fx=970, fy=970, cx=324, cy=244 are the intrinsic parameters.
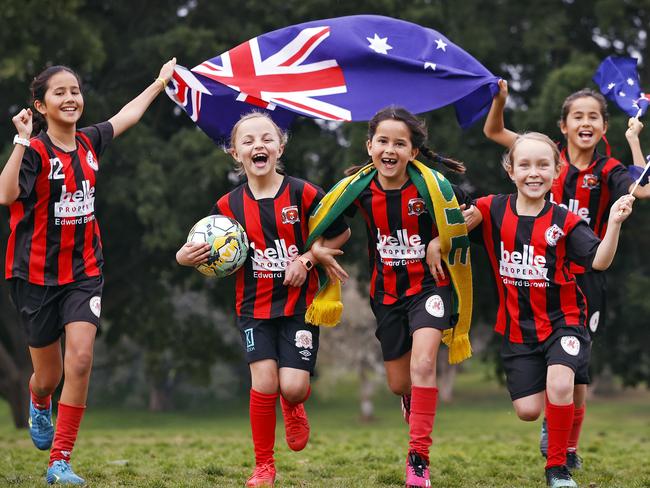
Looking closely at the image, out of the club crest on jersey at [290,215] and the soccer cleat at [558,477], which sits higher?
the club crest on jersey at [290,215]

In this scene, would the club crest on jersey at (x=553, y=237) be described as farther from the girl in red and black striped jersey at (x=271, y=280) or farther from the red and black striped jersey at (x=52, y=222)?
the red and black striped jersey at (x=52, y=222)

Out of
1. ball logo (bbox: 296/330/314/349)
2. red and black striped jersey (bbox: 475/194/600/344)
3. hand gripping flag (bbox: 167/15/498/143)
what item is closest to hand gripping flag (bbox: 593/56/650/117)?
hand gripping flag (bbox: 167/15/498/143)

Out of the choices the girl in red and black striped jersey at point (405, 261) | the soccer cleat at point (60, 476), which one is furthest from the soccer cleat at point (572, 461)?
the soccer cleat at point (60, 476)

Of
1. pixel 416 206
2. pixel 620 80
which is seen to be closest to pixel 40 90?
pixel 416 206

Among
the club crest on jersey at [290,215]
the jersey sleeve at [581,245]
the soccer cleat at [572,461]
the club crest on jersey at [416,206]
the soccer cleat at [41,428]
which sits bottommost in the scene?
the soccer cleat at [572,461]

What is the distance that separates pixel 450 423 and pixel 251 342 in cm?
2723

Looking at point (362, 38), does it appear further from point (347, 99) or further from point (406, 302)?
point (406, 302)

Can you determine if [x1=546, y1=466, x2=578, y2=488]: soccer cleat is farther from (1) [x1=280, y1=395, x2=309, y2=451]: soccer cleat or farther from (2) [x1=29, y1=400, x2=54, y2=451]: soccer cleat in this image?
(2) [x1=29, y1=400, x2=54, y2=451]: soccer cleat

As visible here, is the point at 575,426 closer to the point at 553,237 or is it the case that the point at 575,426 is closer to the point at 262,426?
the point at 553,237

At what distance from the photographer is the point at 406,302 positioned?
669 cm

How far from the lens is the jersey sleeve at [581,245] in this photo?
6367 millimetres

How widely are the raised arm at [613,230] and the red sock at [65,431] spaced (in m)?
3.55

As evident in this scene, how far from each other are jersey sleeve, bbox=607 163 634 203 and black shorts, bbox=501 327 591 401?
134 cm

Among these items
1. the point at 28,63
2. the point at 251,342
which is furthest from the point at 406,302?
the point at 28,63
